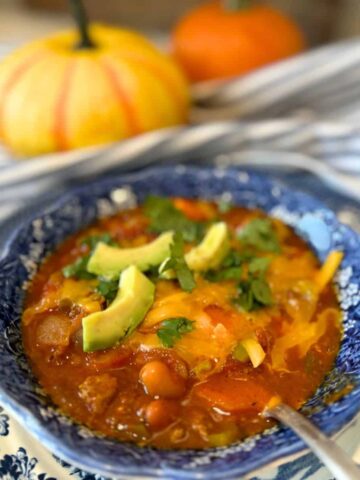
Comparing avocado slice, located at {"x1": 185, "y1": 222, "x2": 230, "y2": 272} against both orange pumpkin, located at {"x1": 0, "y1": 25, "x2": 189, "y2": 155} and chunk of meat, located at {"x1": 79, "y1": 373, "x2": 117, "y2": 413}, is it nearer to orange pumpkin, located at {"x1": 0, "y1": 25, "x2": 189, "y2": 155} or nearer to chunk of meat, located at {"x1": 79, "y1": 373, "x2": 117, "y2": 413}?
chunk of meat, located at {"x1": 79, "y1": 373, "x2": 117, "y2": 413}

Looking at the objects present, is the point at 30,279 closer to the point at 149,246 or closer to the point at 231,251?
the point at 149,246

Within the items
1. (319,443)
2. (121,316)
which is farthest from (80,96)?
(319,443)

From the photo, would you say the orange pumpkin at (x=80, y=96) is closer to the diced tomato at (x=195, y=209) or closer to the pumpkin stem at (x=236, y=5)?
the diced tomato at (x=195, y=209)

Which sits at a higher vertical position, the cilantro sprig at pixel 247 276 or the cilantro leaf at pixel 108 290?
the cilantro leaf at pixel 108 290

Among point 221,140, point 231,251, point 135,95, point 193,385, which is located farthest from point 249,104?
point 193,385

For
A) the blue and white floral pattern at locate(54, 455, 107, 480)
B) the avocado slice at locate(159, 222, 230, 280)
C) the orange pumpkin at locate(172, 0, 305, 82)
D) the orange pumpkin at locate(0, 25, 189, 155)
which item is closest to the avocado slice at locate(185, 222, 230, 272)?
the avocado slice at locate(159, 222, 230, 280)

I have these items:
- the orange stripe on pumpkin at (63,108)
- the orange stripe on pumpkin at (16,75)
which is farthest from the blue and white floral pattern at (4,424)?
the orange stripe on pumpkin at (16,75)
